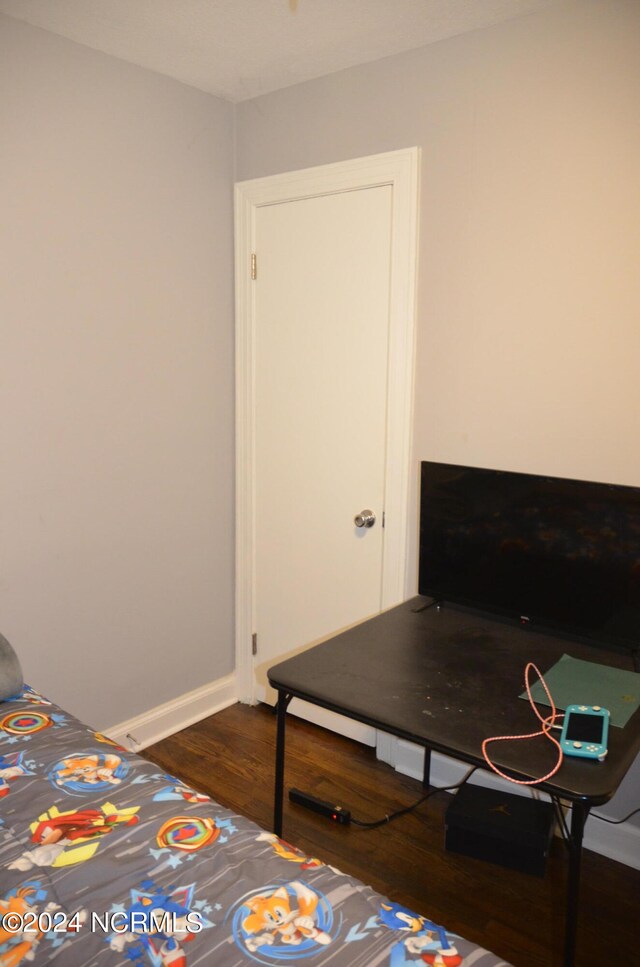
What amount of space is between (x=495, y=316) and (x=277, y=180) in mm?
1114

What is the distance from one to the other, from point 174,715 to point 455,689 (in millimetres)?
1631

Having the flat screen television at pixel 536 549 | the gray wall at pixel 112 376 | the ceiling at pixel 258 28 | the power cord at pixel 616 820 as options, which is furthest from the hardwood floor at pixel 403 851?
the ceiling at pixel 258 28

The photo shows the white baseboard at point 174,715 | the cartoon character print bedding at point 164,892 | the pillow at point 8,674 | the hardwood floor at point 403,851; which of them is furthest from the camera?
the white baseboard at point 174,715

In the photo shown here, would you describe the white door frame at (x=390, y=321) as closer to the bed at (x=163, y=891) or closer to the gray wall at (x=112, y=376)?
the gray wall at (x=112, y=376)

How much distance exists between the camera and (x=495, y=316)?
2.38 m

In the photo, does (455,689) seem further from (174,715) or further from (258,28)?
(258,28)

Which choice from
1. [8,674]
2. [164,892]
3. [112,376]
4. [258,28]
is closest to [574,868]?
[164,892]

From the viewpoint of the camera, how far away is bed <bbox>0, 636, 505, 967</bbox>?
1.12 m

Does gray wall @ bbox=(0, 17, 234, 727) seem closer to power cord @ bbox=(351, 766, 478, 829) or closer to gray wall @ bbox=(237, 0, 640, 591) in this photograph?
gray wall @ bbox=(237, 0, 640, 591)

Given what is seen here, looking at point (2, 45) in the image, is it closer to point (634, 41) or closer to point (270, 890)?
point (634, 41)

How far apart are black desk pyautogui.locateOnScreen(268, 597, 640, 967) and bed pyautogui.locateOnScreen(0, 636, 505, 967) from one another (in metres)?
0.38

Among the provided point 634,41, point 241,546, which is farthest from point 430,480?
point 634,41

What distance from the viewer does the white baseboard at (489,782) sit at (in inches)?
88.4

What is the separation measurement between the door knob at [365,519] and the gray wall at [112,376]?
678mm
